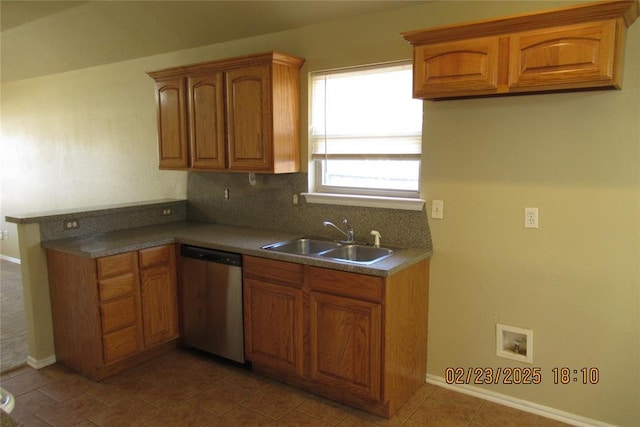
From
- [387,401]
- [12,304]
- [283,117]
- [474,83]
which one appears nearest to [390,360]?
[387,401]

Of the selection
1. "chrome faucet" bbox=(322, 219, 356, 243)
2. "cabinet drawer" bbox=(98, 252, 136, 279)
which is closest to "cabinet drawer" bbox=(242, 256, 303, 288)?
"chrome faucet" bbox=(322, 219, 356, 243)

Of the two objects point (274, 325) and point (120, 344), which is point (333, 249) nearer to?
point (274, 325)

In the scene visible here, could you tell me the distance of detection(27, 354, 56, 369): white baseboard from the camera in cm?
321

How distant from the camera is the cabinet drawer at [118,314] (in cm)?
299

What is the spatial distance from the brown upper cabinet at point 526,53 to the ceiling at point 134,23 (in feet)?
1.87

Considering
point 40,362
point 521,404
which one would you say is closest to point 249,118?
point 40,362

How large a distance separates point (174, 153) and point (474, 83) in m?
2.40

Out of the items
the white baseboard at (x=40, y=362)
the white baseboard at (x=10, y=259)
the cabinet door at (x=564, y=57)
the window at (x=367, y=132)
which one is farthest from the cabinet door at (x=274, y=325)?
the white baseboard at (x=10, y=259)

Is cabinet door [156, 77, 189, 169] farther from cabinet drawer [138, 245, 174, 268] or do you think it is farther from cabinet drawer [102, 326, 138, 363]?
cabinet drawer [102, 326, 138, 363]

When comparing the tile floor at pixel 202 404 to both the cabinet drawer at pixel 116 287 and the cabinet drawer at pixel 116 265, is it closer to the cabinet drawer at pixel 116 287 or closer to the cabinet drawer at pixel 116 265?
the cabinet drawer at pixel 116 287

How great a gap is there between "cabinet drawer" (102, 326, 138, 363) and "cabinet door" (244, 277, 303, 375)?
798 millimetres

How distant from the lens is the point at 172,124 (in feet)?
12.1

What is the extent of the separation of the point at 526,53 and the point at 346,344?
5.85 ft

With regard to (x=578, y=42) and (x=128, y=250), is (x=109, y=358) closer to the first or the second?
(x=128, y=250)
